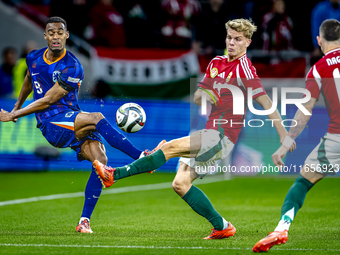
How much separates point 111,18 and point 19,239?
314 inches

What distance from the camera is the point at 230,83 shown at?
4.99m

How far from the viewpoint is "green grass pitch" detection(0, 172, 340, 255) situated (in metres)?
4.55

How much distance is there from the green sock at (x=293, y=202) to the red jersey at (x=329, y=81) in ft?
1.84

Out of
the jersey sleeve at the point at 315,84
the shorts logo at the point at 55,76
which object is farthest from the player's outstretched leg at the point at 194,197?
the shorts logo at the point at 55,76

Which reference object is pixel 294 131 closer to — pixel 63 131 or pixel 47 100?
pixel 63 131

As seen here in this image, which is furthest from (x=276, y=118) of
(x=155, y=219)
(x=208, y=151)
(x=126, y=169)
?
(x=155, y=219)

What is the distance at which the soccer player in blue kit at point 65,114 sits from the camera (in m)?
5.39

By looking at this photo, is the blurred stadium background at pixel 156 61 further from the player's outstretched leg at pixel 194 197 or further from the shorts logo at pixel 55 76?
the player's outstretched leg at pixel 194 197

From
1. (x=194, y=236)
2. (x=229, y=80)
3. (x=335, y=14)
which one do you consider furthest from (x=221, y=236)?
(x=335, y=14)

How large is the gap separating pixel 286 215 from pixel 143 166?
1359 mm


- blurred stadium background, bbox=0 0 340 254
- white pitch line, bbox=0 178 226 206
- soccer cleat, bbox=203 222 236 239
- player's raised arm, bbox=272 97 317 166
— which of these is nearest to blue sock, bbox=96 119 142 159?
blurred stadium background, bbox=0 0 340 254

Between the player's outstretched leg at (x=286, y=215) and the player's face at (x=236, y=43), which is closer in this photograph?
the player's outstretched leg at (x=286, y=215)

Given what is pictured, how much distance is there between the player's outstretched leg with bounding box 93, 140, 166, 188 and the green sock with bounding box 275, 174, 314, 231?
1194 mm

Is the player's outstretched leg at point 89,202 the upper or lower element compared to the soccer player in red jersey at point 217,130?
lower
